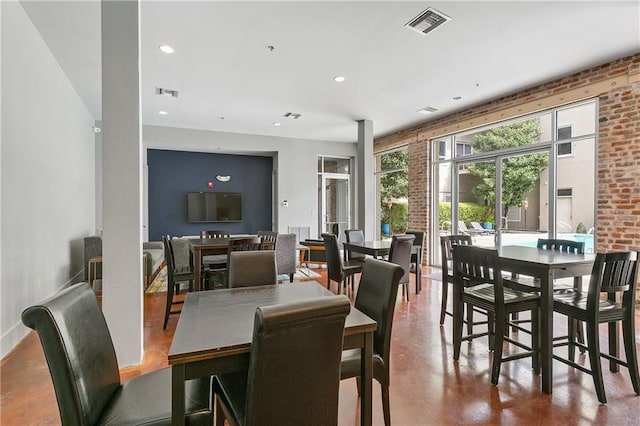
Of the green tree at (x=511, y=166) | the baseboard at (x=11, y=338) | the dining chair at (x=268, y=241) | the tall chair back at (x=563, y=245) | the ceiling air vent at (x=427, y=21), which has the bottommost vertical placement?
the baseboard at (x=11, y=338)

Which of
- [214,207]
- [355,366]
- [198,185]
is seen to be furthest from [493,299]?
[198,185]

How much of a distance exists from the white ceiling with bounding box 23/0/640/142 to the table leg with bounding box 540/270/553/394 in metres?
2.55

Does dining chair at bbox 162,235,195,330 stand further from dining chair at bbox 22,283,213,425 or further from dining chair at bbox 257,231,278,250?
dining chair at bbox 22,283,213,425

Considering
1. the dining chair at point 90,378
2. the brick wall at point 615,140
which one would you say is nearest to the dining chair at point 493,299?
the dining chair at point 90,378

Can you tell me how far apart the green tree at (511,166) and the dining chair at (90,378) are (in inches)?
222

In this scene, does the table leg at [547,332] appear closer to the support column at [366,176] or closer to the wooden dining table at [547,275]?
the wooden dining table at [547,275]

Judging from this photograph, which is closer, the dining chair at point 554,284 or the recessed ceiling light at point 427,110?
the dining chair at point 554,284

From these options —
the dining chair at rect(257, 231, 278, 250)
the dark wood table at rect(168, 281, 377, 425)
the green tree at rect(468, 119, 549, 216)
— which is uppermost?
the green tree at rect(468, 119, 549, 216)

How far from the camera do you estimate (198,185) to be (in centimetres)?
843

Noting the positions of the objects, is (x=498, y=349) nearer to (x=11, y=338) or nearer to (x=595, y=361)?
(x=595, y=361)

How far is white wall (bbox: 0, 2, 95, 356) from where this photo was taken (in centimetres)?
291

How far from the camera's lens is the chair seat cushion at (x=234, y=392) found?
1369 mm

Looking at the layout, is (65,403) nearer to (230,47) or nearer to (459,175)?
(230,47)

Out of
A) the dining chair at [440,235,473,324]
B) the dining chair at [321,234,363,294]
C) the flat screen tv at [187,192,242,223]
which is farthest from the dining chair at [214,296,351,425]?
the flat screen tv at [187,192,242,223]
